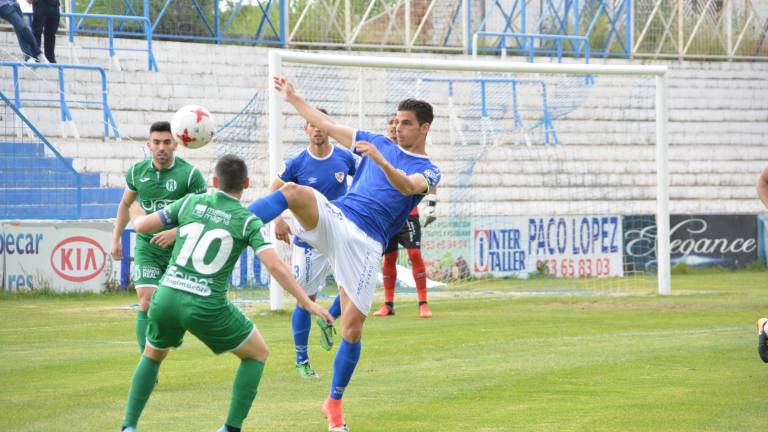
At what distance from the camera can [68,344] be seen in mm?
12500

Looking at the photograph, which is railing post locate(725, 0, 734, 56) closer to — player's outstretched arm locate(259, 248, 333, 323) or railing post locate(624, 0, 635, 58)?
railing post locate(624, 0, 635, 58)

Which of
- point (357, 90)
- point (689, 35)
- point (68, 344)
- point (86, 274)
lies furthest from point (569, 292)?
point (689, 35)

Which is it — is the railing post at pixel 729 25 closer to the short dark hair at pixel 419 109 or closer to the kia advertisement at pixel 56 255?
the kia advertisement at pixel 56 255

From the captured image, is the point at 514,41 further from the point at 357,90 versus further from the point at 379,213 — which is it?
the point at 379,213

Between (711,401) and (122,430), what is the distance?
429 cm

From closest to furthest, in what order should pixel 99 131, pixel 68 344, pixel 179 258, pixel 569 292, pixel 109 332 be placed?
pixel 179 258, pixel 68 344, pixel 109 332, pixel 569 292, pixel 99 131

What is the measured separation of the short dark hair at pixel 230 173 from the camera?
683 cm

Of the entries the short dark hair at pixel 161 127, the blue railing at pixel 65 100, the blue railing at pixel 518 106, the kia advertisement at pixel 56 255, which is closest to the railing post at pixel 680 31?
the blue railing at pixel 518 106

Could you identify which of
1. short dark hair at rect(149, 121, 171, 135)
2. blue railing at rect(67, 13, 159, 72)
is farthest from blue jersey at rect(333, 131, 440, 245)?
blue railing at rect(67, 13, 159, 72)

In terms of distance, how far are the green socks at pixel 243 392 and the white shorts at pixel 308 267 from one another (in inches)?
152

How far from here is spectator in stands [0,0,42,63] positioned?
75.4ft

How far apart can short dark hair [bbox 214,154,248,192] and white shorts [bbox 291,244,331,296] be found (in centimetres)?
396

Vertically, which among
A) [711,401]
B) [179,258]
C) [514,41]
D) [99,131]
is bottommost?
[711,401]

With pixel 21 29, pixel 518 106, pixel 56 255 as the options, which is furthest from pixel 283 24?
pixel 56 255
